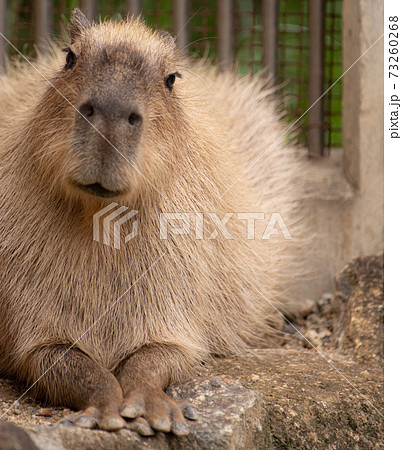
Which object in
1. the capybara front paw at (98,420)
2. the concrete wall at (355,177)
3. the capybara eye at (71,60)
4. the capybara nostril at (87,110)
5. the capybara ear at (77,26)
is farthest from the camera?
the concrete wall at (355,177)

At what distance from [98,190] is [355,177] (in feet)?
7.13

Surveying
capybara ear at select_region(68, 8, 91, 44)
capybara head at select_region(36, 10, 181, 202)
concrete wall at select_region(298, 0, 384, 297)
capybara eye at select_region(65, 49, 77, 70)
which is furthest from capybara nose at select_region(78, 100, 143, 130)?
concrete wall at select_region(298, 0, 384, 297)

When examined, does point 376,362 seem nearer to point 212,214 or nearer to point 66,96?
point 212,214

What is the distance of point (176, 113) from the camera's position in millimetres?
2939

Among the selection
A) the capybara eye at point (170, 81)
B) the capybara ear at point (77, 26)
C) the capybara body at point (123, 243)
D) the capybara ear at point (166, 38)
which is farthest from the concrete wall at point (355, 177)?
the capybara ear at point (77, 26)

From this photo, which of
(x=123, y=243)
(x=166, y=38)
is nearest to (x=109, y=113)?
(x=123, y=243)

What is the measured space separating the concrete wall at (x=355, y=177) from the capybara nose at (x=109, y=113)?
206cm

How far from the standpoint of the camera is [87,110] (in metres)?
2.52

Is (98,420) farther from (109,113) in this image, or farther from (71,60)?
(71,60)

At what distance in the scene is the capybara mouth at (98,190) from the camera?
8.39 ft

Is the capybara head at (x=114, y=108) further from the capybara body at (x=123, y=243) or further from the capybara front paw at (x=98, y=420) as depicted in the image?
the capybara front paw at (x=98, y=420)

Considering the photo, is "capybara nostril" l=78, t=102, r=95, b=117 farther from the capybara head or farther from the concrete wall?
the concrete wall

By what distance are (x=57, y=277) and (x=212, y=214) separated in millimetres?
723

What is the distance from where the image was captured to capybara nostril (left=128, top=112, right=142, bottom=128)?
2.53 m
